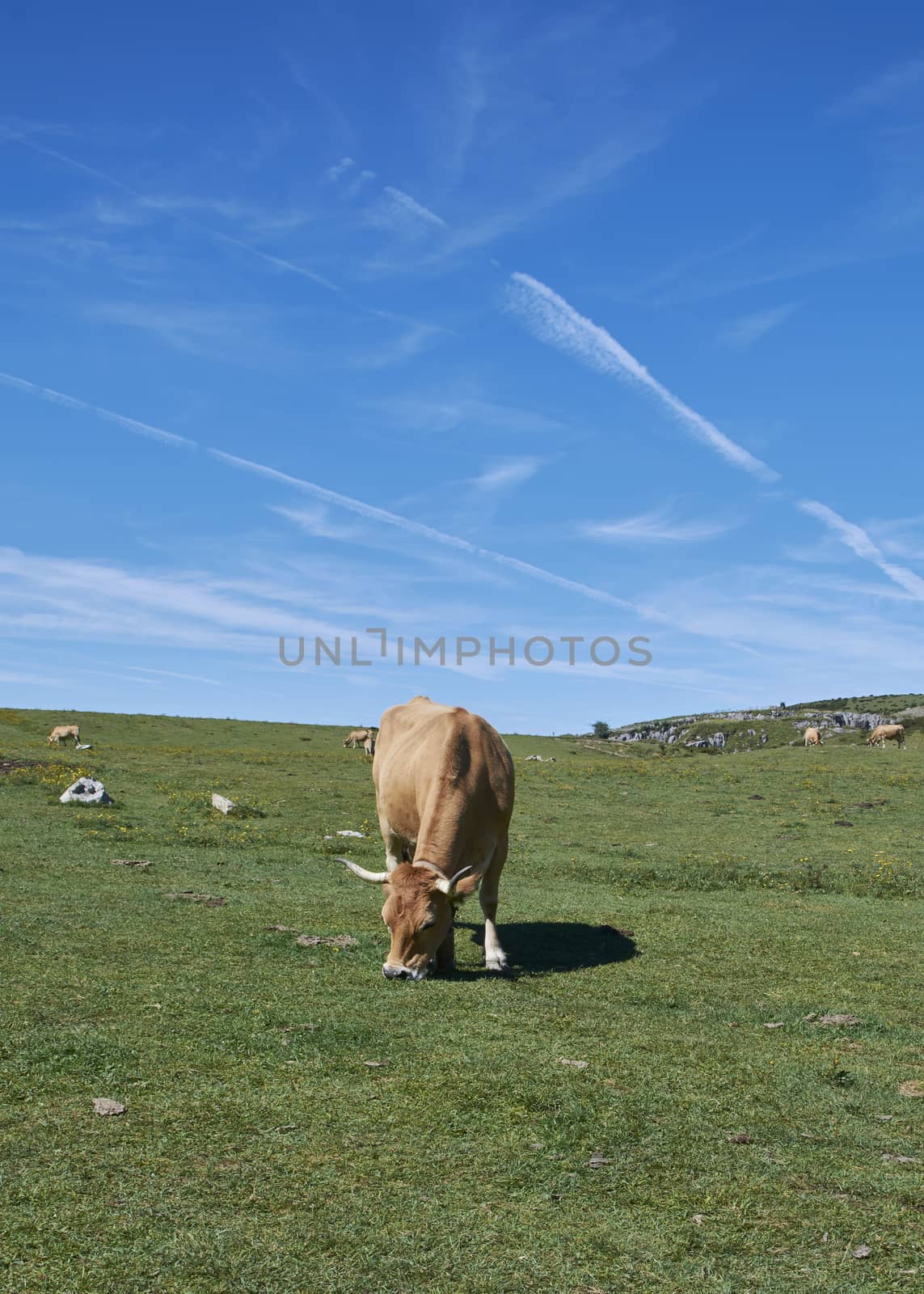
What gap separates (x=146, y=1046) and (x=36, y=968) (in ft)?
11.1

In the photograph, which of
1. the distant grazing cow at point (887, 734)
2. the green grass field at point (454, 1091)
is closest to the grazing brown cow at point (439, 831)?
the green grass field at point (454, 1091)

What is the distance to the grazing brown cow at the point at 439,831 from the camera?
11.8m

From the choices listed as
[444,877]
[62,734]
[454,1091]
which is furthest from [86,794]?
[62,734]

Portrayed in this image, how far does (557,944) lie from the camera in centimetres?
1520

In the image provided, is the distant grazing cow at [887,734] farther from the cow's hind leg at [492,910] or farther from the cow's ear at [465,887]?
the cow's ear at [465,887]

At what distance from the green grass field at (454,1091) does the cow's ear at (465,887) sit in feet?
3.55

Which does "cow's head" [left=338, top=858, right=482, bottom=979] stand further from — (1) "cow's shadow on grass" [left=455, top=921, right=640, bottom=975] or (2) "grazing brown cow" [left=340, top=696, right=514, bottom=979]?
(1) "cow's shadow on grass" [left=455, top=921, right=640, bottom=975]

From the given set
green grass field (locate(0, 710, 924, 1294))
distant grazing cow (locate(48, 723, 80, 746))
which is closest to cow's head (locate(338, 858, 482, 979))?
green grass field (locate(0, 710, 924, 1294))

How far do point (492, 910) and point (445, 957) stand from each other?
1.35 metres

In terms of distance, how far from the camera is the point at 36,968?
37.7 ft

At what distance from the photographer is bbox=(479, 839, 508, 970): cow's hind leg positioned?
13.1 meters

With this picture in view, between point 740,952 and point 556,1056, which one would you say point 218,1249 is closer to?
point 556,1056

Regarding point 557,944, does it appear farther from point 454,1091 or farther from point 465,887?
point 454,1091

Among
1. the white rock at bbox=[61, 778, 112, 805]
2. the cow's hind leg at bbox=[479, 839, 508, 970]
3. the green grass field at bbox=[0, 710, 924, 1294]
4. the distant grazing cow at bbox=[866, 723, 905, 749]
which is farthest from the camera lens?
the distant grazing cow at bbox=[866, 723, 905, 749]
